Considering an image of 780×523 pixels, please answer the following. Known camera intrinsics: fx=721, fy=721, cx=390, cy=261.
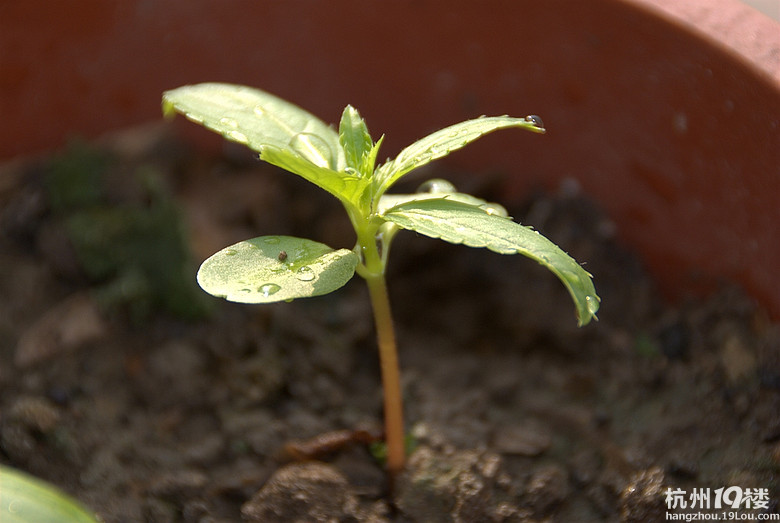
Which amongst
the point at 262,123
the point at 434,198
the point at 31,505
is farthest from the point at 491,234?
the point at 31,505

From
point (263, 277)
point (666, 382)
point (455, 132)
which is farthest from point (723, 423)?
point (263, 277)

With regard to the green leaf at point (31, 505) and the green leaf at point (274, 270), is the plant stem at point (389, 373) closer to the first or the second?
the green leaf at point (274, 270)

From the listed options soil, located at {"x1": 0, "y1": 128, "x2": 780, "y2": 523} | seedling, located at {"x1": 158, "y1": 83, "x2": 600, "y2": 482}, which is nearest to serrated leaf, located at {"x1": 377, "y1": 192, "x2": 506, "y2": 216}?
seedling, located at {"x1": 158, "y1": 83, "x2": 600, "y2": 482}

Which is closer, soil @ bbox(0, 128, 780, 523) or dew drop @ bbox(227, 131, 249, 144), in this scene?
dew drop @ bbox(227, 131, 249, 144)

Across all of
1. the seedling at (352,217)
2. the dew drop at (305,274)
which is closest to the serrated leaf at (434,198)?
the seedling at (352,217)

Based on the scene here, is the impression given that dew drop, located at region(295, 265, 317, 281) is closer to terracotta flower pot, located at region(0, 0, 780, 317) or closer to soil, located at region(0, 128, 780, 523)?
soil, located at region(0, 128, 780, 523)

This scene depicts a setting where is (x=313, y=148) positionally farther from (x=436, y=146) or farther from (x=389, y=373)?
(x=389, y=373)

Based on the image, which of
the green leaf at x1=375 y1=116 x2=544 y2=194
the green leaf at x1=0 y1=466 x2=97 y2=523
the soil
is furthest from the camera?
the soil
